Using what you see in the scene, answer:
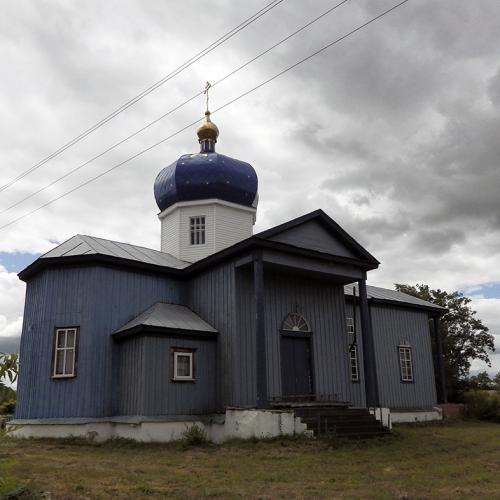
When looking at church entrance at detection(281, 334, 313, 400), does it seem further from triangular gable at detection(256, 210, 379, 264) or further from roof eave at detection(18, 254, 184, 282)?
roof eave at detection(18, 254, 184, 282)

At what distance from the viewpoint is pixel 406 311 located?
22.6 metres

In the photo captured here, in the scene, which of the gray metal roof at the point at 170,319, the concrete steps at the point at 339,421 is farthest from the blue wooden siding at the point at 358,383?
the gray metal roof at the point at 170,319

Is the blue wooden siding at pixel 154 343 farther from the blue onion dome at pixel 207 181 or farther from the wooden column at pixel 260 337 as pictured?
the blue onion dome at pixel 207 181

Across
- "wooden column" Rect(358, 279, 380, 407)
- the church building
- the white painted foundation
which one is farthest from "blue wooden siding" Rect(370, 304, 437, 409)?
the white painted foundation

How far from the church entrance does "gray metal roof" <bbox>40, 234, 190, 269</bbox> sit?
13.8 ft

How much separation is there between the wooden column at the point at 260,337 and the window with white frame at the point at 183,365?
84.2 inches

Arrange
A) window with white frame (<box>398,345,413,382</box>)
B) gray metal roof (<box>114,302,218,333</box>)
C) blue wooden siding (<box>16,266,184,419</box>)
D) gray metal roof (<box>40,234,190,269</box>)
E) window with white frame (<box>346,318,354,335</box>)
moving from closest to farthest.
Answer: gray metal roof (<box>114,302,218,333</box>), blue wooden siding (<box>16,266,184,419</box>), gray metal roof (<box>40,234,190,269</box>), window with white frame (<box>346,318,354,335</box>), window with white frame (<box>398,345,413,382</box>)

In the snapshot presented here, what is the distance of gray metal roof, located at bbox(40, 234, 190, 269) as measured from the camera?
53.4 feet

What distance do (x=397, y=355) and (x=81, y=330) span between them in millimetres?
12254

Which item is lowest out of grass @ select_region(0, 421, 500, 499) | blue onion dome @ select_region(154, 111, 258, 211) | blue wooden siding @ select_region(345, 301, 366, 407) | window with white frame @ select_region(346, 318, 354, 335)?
grass @ select_region(0, 421, 500, 499)

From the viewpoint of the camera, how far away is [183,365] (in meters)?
15.0

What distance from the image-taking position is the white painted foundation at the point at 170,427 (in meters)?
12.9

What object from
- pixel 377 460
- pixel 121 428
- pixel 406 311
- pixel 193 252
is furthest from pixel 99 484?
pixel 406 311

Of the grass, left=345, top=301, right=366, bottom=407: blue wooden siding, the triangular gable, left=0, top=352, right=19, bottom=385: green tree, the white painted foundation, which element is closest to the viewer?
left=0, top=352, right=19, bottom=385: green tree
